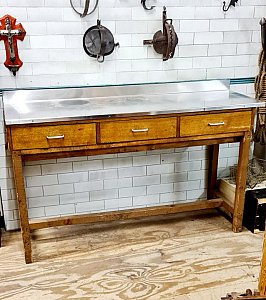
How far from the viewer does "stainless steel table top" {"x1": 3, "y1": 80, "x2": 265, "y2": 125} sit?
93.3 inches

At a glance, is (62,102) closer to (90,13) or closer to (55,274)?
(90,13)

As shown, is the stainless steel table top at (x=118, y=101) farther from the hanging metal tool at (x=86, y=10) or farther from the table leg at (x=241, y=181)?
the hanging metal tool at (x=86, y=10)

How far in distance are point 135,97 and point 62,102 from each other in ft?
1.68

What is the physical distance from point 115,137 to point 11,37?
3.03 ft

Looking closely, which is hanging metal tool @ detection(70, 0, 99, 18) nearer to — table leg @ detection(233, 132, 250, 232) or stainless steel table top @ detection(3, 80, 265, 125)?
stainless steel table top @ detection(3, 80, 265, 125)

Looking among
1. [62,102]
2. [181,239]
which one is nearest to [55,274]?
[181,239]

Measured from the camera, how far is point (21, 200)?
2451 millimetres

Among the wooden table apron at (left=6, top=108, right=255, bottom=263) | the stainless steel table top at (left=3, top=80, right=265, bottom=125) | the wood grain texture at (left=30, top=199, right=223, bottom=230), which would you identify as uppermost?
the stainless steel table top at (left=3, top=80, right=265, bottom=125)

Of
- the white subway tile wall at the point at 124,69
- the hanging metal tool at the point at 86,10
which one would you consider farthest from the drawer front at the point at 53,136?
the hanging metal tool at the point at 86,10

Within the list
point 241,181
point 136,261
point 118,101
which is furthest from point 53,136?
point 241,181

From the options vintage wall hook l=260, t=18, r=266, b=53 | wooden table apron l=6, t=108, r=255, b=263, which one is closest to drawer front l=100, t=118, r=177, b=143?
wooden table apron l=6, t=108, r=255, b=263

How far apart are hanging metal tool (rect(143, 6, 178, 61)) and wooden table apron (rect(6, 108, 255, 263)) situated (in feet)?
1.82

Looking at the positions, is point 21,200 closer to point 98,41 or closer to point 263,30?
point 98,41

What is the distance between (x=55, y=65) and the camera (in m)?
2.72
